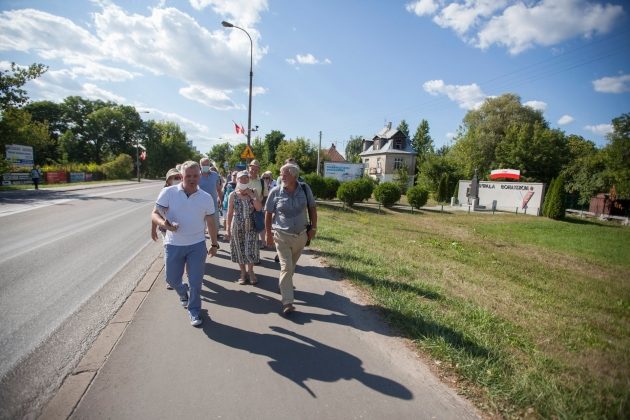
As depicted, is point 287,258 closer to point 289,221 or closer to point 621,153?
point 289,221

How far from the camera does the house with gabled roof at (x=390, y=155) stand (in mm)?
54969

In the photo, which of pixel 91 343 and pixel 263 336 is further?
pixel 263 336

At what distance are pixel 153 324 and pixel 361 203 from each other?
24487mm

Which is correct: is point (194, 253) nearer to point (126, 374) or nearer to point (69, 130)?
point (126, 374)

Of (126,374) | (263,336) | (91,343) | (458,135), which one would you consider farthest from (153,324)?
(458,135)

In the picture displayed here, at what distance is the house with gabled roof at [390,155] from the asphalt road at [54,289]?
4809 centimetres

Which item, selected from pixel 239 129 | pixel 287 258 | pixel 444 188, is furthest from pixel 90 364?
pixel 444 188

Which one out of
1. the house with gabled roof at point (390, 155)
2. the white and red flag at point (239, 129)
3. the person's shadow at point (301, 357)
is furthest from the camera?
the house with gabled roof at point (390, 155)

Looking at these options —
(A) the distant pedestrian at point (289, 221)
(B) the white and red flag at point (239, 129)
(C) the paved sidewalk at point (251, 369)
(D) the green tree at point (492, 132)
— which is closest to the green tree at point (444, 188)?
(D) the green tree at point (492, 132)

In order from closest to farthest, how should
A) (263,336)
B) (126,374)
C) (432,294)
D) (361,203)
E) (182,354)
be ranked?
(126,374)
(182,354)
(263,336)
(432,294)
(361,203)

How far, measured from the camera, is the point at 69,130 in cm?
6019

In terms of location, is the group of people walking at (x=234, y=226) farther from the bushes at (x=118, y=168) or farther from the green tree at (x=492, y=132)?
the bushes at (x=118, y=168)

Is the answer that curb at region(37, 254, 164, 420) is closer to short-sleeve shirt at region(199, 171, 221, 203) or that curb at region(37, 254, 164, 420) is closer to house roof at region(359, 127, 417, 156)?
short-sleeve shirt at region(199, 171, 221, 203)

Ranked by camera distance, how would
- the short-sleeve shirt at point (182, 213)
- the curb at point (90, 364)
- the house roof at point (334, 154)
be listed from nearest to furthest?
Result: the curb at point (90, 364) → the short-sleeve shirt at point (182, 213) → the house roof at point (334, 154)
